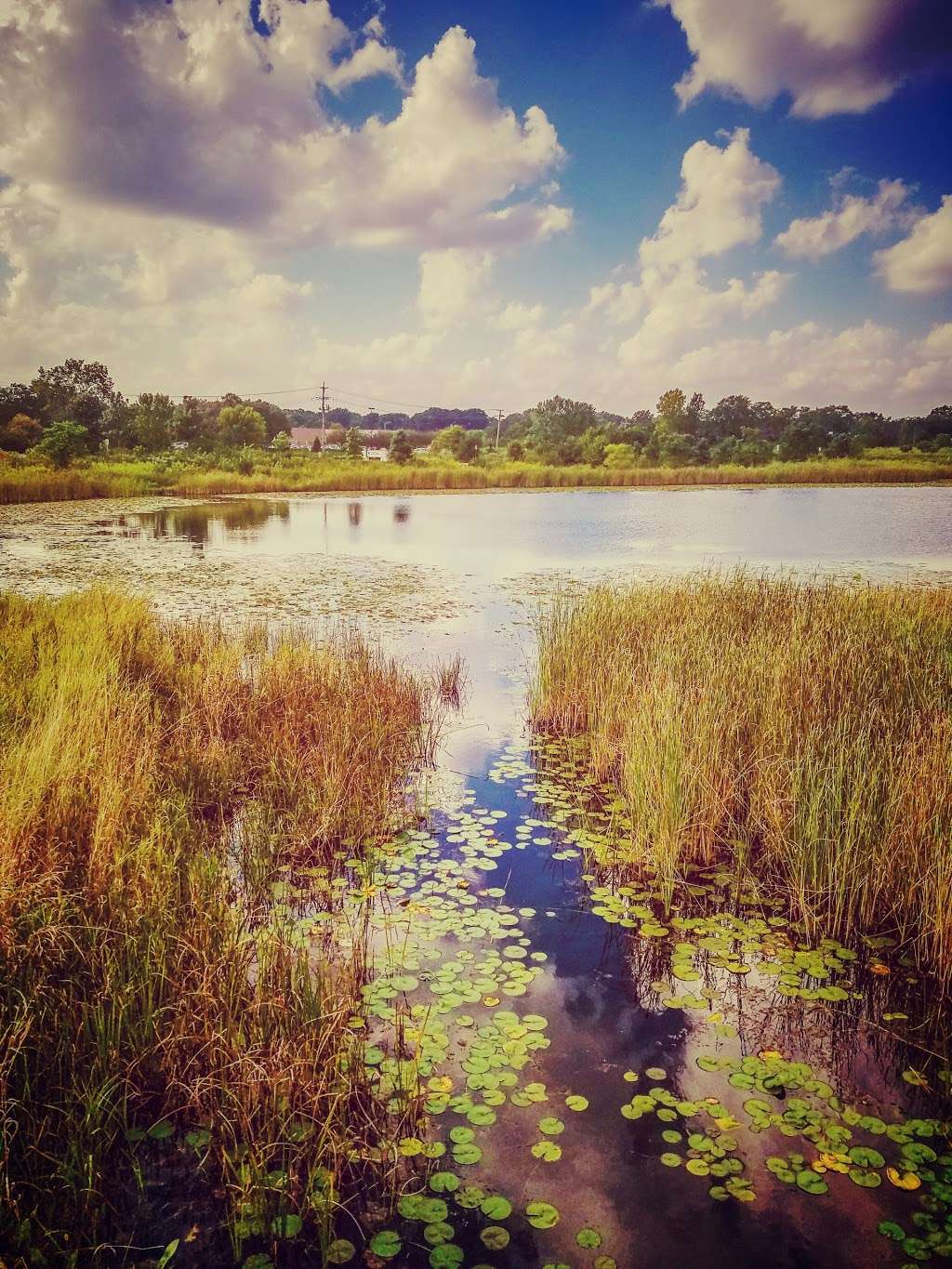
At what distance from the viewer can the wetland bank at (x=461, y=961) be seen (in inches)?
103

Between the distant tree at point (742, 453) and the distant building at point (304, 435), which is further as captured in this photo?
the distant building at point (304, 435)

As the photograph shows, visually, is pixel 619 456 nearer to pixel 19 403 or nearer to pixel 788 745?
pixel 19 403

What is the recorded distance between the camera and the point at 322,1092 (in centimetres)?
286

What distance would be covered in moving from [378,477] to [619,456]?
3025cm

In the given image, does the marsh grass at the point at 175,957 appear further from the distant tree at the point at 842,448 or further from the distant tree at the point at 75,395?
the distant tree at the point at 842,448

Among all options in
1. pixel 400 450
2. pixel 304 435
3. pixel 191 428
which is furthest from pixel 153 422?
pixel 304 435

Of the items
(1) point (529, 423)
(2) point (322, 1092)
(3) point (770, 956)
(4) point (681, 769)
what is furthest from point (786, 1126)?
(1) point (529, 423)

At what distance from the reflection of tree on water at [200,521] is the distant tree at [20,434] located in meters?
19.4

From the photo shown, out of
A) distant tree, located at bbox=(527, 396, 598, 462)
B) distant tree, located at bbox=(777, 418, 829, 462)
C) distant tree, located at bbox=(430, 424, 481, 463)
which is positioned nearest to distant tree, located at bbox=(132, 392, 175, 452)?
distant tree, located at bbox=(430, 424, 481, 463)

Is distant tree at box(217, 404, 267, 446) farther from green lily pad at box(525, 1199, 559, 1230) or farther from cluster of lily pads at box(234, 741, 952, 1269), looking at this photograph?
green lily pad at box(525, 1199, 559, 1230)

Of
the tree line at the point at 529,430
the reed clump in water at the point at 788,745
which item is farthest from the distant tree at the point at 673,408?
the reed clump in water at the point at 788,745

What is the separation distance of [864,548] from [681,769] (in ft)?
62.4

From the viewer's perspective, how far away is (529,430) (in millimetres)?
84312

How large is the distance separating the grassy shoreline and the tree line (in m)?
4.06
